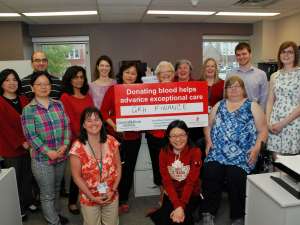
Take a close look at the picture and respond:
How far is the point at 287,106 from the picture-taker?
105 inches

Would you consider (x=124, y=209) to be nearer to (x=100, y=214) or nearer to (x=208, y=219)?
(x=100, y=214)

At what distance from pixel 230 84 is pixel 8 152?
2.08 metres

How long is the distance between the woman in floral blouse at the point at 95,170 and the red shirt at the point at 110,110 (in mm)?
496

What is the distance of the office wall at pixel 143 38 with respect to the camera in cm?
653

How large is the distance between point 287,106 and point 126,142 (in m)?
1.55

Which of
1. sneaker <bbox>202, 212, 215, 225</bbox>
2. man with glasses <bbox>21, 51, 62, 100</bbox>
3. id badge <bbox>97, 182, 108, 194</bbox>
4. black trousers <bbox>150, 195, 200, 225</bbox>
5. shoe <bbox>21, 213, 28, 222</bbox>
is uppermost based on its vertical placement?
man with glasses <bbox>21, 51, 62, 100</bbox>

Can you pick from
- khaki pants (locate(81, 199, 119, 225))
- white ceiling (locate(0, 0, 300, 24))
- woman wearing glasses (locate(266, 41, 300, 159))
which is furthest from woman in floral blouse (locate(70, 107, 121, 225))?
white ceiling (locate(0, 0, 300, 24))

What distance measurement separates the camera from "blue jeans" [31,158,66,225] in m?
2.36

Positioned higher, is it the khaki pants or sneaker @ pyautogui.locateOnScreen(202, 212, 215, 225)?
the khaki pants

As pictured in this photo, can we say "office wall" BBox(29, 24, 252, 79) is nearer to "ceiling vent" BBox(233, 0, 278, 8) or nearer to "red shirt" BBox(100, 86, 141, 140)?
"ceiling vent" BBox(233, 0, 278, 8)

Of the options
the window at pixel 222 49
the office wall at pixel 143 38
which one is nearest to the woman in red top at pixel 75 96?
the office wall at pixel 143 38

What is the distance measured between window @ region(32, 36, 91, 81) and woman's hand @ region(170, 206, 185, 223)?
5.18 meters

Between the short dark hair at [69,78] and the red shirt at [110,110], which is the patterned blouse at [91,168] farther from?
the short dark hair at [69,78]

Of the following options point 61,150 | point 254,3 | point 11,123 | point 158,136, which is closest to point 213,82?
point 158,136
